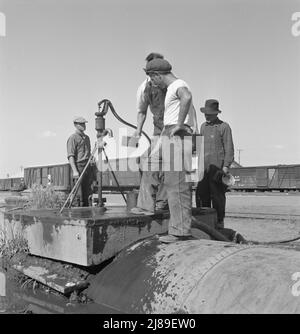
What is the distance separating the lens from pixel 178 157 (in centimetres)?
404

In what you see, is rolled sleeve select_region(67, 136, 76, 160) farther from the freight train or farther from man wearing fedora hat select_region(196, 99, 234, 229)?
the freight train

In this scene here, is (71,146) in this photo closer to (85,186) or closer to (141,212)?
(85,186)

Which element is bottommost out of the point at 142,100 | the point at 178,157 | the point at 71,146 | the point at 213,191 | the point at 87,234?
the point at 87,234

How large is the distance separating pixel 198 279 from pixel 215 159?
11.6 ft

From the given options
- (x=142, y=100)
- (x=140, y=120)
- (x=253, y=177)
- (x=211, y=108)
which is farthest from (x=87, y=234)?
(x=253, y=177)

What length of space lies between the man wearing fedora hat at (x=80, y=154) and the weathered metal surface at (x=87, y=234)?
3.28 meters

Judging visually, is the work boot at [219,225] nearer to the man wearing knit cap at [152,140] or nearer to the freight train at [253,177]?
the man wearing knit cap at [152,140]

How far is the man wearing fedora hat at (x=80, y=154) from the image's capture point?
319 inches

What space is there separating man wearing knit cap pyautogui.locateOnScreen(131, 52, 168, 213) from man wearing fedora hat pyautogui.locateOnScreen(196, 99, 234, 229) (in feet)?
4.78

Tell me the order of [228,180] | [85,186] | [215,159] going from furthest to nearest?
[85,186] < [215,159] < [228,180]

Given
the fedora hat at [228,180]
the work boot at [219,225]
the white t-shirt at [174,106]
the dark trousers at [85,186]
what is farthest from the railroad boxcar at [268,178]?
the white t-shirt at [174,106]

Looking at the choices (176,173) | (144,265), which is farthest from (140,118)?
(144,265)

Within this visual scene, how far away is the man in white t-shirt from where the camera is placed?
13.1 ft
